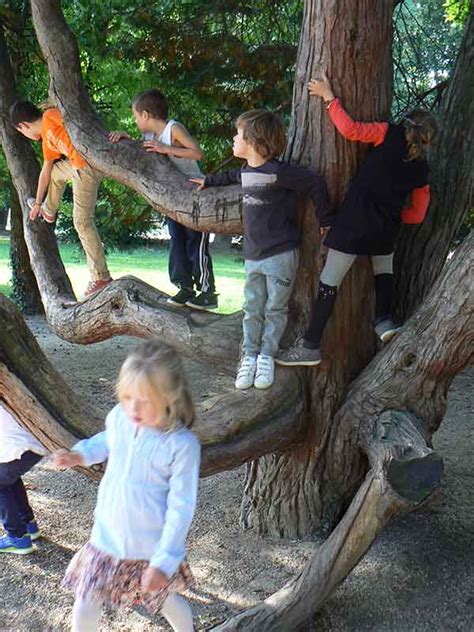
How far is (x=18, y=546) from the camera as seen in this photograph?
4.49 m

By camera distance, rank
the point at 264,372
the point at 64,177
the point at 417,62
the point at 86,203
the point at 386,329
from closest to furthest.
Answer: the point at 264,372
the point at 386,329
the point at 86,203
the point at 64,177
the point at 417,62

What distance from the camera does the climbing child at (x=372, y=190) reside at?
12.4ft

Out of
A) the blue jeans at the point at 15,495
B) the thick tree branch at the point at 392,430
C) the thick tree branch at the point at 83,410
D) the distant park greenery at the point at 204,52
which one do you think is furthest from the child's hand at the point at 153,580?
the distant park greenery at the point at 204,52

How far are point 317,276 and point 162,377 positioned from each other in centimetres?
183

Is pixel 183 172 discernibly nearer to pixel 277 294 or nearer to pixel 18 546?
pixel 277 294

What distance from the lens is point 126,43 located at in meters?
7.58

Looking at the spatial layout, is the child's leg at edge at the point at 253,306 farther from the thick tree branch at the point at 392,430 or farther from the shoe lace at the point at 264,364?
the thick tree branch at the point at 392,430

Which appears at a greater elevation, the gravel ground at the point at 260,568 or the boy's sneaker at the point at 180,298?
the boy's sneaker at the point at 180,298

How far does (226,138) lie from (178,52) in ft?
3.43

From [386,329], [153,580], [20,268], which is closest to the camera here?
[153,580]

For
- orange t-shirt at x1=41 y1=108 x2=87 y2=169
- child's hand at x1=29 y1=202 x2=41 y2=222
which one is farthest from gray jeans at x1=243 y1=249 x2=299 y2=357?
child's hand at x1=29 y1=202 x2=41 y2=222

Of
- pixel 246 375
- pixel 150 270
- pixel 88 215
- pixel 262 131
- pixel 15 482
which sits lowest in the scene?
pixel 150 270

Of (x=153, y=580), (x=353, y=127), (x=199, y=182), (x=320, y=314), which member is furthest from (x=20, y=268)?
(x=153, y=580)

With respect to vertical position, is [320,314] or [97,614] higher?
[320,314]
